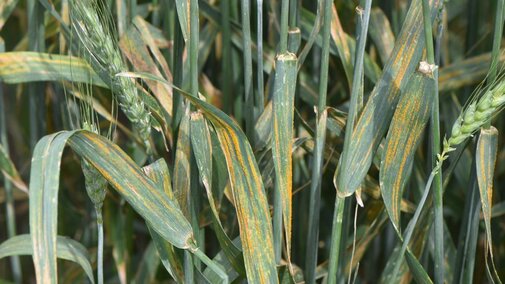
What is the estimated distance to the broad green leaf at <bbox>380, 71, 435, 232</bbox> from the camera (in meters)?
0.68

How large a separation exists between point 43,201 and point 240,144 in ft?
0.64

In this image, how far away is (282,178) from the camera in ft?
2.37

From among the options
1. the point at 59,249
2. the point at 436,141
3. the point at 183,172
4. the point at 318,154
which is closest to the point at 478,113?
the point at 436,141

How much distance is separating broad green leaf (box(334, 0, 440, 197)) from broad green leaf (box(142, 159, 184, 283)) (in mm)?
165

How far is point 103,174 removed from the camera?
0.65 m

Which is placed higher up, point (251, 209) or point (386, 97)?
point (386, 97)

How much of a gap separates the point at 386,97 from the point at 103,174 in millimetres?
271

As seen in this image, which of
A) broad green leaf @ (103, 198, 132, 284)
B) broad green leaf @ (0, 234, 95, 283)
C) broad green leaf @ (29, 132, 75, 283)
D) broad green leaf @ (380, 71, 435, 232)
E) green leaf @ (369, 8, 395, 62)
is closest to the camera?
broad green leaf @ (29, 132, 75, 283)

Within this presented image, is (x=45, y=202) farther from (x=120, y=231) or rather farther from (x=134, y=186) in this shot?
(x=120, y=231)

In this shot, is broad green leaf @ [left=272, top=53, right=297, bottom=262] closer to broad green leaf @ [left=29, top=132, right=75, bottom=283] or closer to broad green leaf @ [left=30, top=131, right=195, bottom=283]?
broad green leaf @ [left=30, top=131, right=195, bottom=283]

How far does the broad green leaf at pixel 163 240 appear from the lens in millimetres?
740

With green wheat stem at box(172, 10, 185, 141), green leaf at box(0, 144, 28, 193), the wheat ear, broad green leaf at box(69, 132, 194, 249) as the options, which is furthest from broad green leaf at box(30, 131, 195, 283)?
green leaf at box(0, 144, 28, 193)

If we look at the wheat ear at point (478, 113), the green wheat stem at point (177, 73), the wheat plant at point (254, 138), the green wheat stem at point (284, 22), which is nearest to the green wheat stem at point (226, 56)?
the wheat plant at point (254, 138)

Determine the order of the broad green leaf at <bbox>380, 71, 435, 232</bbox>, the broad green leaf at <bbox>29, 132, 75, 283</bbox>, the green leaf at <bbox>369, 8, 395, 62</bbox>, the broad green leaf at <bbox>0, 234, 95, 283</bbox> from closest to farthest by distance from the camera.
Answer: the broad green leaf at <bbox>29, 132, 75, 283</bbox>
the broad green leaf at <bbox>380, 71, 435, 232</bbox>
the broad green leaf at <bbox>0, 234, 95, 283</bbox>
the green leaf at <bbox>369, 8, 395, 62</bbox>
